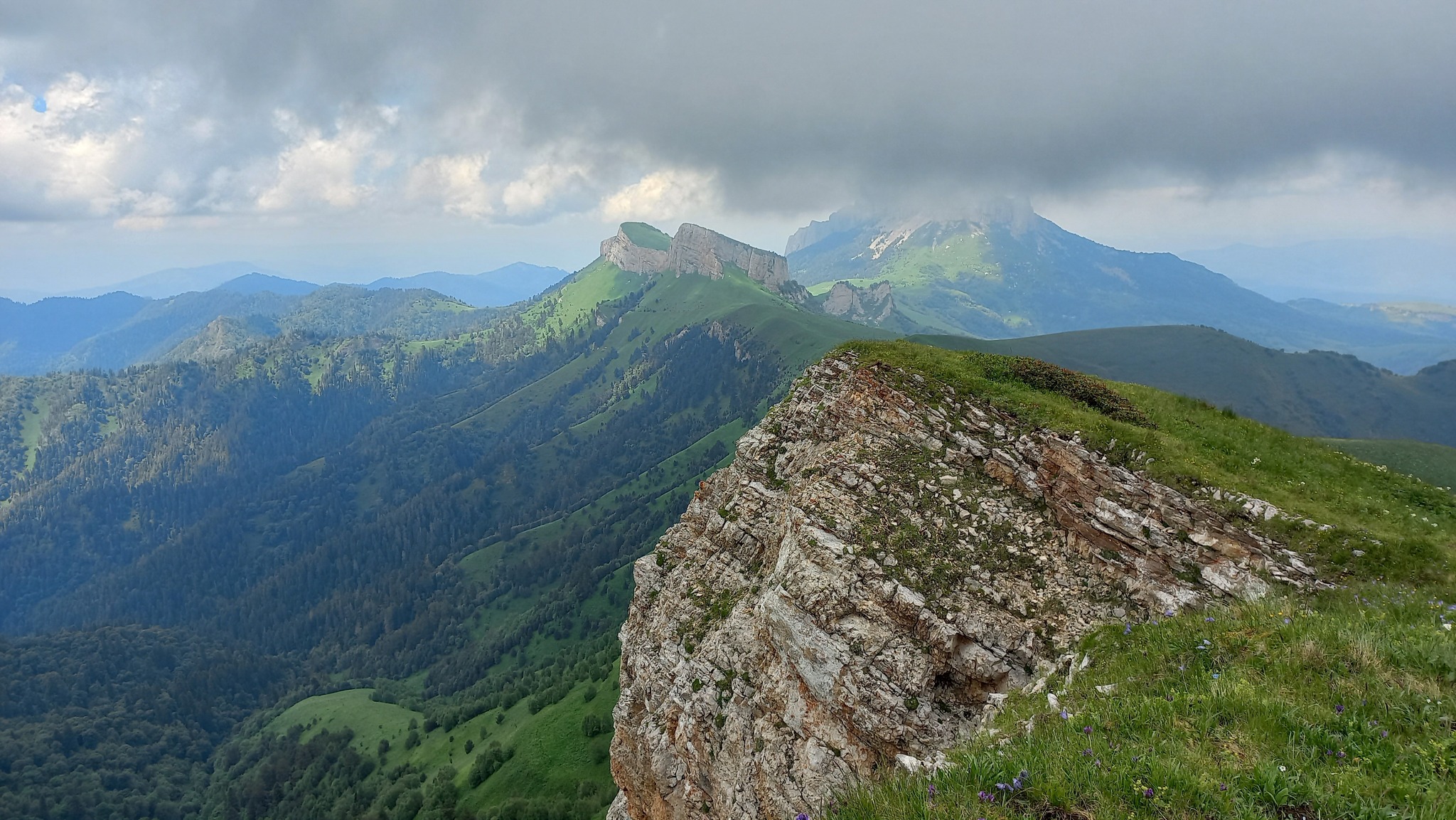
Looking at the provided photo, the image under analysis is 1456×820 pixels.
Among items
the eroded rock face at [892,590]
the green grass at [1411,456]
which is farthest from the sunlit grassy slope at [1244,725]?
the green grass at [1411,456]

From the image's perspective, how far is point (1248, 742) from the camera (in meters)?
7.79

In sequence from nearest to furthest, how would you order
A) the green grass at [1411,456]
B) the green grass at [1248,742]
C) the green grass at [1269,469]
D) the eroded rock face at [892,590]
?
the green grass at [1248,742] < the green grass at [1269,469] < the eroded rock face at [892,590] < the green grass at [1411,456]

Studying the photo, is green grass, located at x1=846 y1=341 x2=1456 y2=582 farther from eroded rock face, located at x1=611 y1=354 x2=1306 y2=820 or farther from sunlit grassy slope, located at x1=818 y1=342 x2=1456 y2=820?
eroded rock face, located at x1=611 y1=354 x2=1306 y2=820

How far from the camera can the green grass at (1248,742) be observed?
6520 millimetres

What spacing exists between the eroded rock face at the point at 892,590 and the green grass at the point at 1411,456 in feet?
309

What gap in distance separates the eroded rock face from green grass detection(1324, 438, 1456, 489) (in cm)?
9426

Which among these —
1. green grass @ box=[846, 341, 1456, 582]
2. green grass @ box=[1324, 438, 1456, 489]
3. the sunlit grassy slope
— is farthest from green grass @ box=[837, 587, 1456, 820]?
green grass @ box=[1324, 438, 1456, 489]

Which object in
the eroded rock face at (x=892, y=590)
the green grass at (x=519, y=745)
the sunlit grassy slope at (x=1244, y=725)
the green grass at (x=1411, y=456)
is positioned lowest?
the green grass at (x=519, y=745)

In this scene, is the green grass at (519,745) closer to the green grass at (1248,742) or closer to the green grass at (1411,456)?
the green grass at (1248,742)

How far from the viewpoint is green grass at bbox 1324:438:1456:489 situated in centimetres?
9106

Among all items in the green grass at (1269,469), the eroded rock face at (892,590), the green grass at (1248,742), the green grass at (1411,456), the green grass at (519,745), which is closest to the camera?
the green grass at (1248,742)

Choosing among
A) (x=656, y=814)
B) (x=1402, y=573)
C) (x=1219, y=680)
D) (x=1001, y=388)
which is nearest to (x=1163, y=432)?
(x=1001, y=388)

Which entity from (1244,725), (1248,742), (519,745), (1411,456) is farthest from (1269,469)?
(1411,456)

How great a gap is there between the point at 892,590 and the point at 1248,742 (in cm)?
1428
